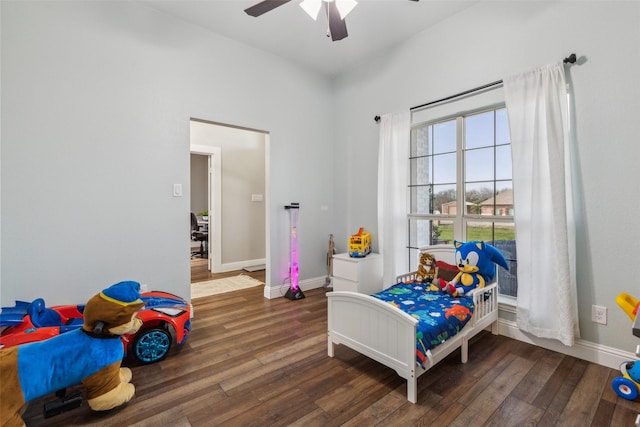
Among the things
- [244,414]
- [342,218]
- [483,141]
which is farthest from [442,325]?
[342,218]

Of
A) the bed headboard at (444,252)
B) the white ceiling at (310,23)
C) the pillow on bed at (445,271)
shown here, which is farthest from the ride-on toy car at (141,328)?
the white ceiling at (310,23)

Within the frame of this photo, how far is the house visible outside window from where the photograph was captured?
277cm

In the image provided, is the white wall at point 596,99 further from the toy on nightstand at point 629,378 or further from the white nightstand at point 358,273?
the white nightstand at point 358,273

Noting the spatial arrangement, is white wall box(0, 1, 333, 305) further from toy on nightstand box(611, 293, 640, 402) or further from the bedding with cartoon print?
toy on nightstand box(611, 293, 640, 402)

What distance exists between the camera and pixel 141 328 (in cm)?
215

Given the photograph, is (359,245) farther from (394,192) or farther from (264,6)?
(264,6)

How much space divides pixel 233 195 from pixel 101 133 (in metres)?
2.81

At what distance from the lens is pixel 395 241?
3.41 m

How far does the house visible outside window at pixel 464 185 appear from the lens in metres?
2.77

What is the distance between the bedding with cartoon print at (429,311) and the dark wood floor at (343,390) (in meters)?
0.32

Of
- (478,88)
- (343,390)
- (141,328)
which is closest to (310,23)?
(478,88)

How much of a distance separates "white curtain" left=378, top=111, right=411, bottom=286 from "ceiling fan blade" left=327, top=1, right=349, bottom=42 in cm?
136

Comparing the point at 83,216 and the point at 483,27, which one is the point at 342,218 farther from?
the point at 83,216

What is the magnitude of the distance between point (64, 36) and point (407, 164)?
3.44 metres
